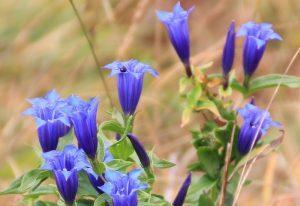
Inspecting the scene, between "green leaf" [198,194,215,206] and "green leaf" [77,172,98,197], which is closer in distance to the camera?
"green leaf" [77,172,98,197]

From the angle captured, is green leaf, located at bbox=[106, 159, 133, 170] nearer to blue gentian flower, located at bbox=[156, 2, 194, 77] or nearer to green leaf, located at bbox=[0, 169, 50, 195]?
green leaf, located at bbox=[0, 169, 50, 195]

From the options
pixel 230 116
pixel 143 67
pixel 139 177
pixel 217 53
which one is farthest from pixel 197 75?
pixel 217 53

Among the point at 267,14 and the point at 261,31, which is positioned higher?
the point at 261,31

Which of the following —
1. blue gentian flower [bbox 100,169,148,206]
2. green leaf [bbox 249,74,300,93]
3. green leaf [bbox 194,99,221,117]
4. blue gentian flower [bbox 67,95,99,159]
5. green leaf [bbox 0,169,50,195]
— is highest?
blue gentian flower [bbox 67,95,99,159]

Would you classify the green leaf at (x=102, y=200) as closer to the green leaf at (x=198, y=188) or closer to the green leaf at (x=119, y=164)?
the green leaf at (x=119, y=164)

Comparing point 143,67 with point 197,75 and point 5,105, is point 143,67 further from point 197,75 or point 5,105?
point 5,105

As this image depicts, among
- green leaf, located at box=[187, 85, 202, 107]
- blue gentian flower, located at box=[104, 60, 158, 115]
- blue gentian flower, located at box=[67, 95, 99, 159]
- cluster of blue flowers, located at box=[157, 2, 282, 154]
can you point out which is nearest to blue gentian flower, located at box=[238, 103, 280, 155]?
cluster of blue flowers, located at box=[157, 2, 282, 154]
